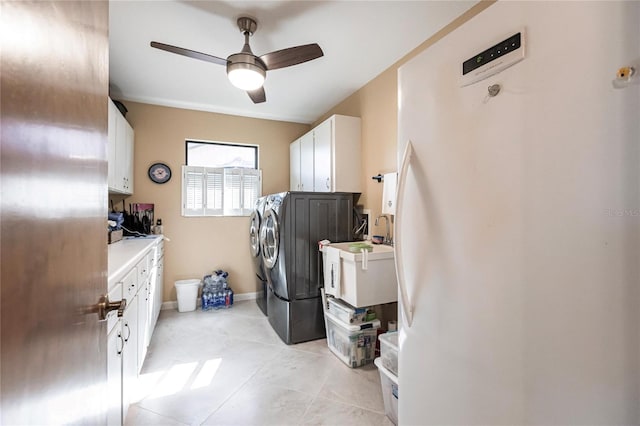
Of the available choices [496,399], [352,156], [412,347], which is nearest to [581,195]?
[496,399]

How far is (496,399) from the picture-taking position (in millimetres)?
775

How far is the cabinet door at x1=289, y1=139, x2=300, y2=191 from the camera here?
3.90 metres

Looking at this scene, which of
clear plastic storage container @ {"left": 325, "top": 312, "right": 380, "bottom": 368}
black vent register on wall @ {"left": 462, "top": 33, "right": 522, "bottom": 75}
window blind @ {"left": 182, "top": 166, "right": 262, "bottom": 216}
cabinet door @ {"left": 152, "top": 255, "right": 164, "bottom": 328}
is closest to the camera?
black vent register on wall @ {"left": 462, "top": 33, "right": 522, "bottom": 75}

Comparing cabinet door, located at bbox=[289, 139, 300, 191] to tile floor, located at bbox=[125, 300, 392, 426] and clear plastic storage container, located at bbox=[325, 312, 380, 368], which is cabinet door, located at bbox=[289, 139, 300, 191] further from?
clear plastic storage container, located at bbox=[325, 312, 380, 368]

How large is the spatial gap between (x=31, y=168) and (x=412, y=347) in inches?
46.4

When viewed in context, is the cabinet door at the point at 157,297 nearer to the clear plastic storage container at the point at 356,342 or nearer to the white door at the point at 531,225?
the clear plastic storage container at the point at 356,342

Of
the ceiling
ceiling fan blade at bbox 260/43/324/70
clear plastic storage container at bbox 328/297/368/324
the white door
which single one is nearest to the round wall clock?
the ceiling

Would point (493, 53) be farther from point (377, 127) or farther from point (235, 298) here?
point (235, 298)

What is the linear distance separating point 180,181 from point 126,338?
100 inches

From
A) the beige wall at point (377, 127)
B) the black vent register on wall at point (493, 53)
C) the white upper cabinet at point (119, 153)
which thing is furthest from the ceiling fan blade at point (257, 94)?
the black vent register on wall at point (493, 53)

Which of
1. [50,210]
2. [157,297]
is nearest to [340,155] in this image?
[157,297]

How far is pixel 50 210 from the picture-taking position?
0.48m

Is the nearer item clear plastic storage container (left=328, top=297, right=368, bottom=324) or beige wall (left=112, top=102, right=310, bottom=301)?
clear plastic storage container (left=328, top=297, right=368, bottom=324)

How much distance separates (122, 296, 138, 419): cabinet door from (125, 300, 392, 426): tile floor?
0.54ft
